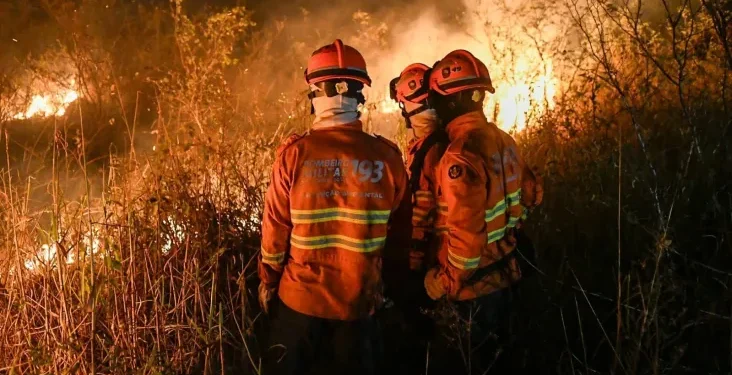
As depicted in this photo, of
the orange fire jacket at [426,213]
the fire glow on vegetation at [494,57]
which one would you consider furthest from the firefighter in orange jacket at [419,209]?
the fire glow on vegetation at [494,57]

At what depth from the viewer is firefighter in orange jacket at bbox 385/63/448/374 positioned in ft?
10.9

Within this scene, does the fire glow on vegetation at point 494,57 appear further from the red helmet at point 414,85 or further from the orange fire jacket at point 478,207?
the orange fire jacket at point 478,207

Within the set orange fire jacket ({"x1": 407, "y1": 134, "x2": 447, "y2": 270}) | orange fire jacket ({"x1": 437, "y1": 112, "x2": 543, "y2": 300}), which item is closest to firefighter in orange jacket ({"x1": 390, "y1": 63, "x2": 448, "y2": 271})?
orange fire jacket ({"x1": 407, "y1": 134, "x2": 447, "y2": 270})

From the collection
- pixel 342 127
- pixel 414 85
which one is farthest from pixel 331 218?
pixel 414 85

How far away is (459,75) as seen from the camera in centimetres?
327

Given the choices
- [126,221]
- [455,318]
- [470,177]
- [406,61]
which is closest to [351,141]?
[470,177]

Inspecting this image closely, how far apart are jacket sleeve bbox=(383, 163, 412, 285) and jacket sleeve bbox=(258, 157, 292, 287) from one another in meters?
0.56

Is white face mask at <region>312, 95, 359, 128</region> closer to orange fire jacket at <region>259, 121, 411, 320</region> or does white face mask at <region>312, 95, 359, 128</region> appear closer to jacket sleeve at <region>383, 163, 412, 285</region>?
orange fire jacket at <region>259, 121, 411, 320</region>

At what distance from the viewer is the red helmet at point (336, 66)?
2879mm

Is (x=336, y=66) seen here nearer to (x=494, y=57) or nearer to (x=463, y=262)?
(x=463, y=262)

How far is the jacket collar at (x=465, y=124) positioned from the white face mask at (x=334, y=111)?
0.60m

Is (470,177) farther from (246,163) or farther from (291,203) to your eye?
(246,163)

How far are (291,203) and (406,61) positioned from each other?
24.5 feet

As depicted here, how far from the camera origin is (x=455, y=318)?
10.1ft
